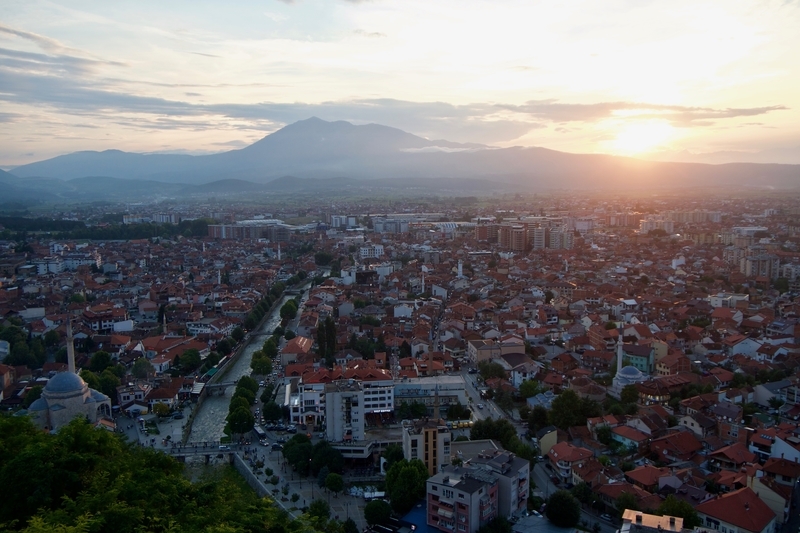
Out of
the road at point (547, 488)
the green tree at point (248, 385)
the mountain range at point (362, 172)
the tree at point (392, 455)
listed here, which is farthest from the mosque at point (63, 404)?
the mountain range at point (362, 172)

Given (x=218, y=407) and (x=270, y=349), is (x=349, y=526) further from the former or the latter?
(x=270, y=349)

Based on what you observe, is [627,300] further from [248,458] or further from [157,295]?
[157,295]

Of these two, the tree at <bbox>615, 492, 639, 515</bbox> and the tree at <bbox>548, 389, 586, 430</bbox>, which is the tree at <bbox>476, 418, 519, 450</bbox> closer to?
the tree at <bbox>548, 389, 586, 430</bbox>

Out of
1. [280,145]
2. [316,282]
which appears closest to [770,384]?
[316,282]

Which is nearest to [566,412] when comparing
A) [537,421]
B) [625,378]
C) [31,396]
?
[537,421]

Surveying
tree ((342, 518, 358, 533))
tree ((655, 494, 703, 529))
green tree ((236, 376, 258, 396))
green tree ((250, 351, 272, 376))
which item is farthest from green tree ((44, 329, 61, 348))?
tree ((655, 494, 703, 529))

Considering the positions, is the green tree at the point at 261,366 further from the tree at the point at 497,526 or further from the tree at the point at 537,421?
the tree at the point at 497,526
